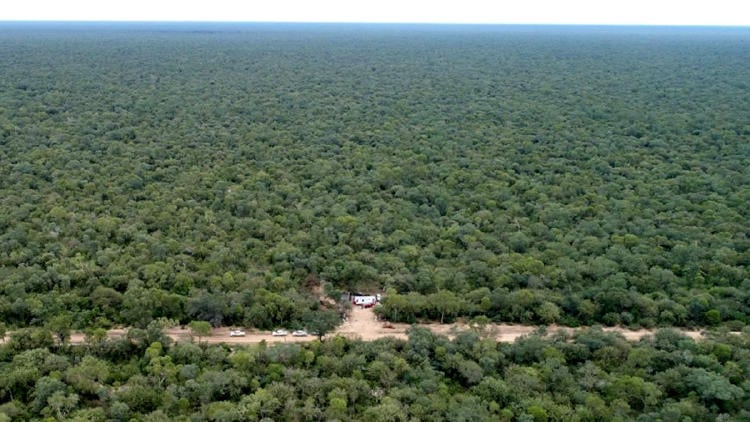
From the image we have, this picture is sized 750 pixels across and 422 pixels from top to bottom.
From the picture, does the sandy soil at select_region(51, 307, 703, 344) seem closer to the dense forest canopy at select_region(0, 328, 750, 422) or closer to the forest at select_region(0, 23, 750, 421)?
the forest at select_region(0, 23, 750, 421)

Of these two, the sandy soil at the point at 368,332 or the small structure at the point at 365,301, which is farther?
the small structure at the point at 365,301

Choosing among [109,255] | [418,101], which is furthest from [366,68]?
[109,255]

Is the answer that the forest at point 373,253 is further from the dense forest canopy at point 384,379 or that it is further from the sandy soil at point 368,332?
the sandy soil at point 368,332

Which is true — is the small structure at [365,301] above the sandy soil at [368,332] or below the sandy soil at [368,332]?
above

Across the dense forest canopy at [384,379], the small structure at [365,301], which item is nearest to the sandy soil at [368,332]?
the small structure at [365,301]

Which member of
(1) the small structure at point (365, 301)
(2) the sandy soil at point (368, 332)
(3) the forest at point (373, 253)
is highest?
(3) the forest at point (373, 253)

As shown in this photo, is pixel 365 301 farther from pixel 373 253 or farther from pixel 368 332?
pixel 373 253
